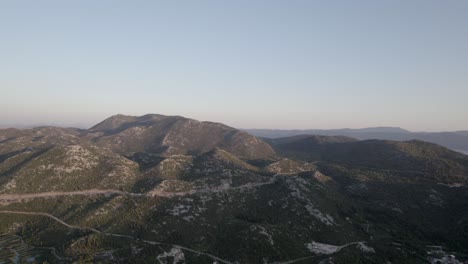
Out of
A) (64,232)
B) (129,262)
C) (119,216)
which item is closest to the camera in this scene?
(129,262)

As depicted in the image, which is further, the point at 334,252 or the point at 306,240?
the point at 306,240

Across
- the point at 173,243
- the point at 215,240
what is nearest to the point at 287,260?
the point at 215,240

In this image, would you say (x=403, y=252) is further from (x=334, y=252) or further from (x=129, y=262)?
(x=129, y=262)

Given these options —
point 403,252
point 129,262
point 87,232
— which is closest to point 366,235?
point 403,252

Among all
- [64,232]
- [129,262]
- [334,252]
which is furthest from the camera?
[64,232]

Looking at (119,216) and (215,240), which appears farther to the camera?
(119,216)

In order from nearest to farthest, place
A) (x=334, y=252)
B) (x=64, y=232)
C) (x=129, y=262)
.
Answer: (x=129, y=262) < (x=334, y=252) < (x=64, y=232)

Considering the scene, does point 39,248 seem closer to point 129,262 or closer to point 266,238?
point 129,262

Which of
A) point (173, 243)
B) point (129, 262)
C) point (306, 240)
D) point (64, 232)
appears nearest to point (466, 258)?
point (306, 240)

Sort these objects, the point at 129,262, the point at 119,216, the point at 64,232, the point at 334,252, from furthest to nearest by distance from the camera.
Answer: the point at 119,216, the point at 64,232, the point at 334,252, the point at 129,262
